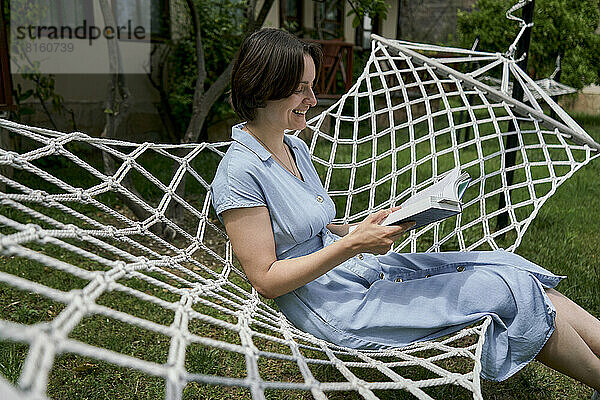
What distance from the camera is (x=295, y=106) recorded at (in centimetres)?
153

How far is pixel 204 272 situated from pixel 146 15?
378cm

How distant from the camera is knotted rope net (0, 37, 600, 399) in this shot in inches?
32.2

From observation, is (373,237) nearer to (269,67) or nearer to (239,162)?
(239,162)

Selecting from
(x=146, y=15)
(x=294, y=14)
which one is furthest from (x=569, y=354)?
(x=294, y=14)

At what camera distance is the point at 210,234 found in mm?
3266

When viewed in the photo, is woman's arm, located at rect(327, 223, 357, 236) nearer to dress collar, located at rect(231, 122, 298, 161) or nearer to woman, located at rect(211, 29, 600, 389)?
woman, located at rect(211, 29, 600, 389)

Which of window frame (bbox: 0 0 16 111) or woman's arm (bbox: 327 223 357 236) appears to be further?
window frame (bbox: 0 0 16 111)

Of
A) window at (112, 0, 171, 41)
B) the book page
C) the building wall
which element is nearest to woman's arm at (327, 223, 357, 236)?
the book page

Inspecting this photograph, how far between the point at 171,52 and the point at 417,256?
4.66 meters

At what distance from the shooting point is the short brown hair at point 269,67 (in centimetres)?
147

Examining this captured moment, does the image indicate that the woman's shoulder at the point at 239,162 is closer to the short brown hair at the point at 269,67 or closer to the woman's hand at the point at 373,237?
the short brown hair at the point at 269,67

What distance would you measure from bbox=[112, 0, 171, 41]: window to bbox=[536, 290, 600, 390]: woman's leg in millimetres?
4988

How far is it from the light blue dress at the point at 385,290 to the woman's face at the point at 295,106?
0.28 feet

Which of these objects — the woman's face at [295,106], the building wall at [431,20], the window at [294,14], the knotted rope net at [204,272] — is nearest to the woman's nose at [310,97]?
the woman's face at [295,106]
